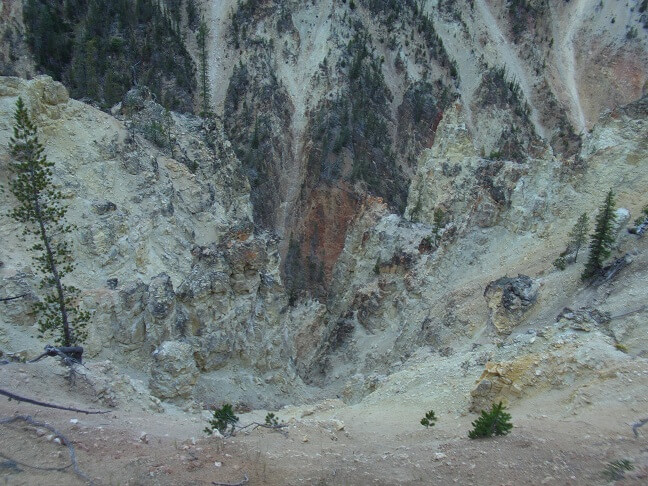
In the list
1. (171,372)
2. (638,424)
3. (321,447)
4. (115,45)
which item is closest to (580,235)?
(638,424)

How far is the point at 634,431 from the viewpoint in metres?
10.6

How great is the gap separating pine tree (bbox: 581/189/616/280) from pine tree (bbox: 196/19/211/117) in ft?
133

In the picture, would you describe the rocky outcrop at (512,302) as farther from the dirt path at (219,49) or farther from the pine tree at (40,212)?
the dirt path at (219,49)

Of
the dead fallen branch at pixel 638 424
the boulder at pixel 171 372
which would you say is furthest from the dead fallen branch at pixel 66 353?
the dead fallen branch at pixel 638 424

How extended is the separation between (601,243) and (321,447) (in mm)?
15889

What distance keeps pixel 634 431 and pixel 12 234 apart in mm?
23852

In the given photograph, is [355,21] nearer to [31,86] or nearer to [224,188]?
[224,188]

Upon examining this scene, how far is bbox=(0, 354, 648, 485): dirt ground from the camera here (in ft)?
29.5

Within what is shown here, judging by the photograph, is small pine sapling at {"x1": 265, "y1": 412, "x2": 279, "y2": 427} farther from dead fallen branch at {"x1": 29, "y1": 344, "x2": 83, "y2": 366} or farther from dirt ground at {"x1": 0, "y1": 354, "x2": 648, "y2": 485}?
dead fallen branch at {"x1": 29, "y1": 344, "x2": 83, "y2": 366}

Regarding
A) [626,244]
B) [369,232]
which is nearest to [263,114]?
[369,232]

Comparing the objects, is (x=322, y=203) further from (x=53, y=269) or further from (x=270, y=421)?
(x=270, y=421)

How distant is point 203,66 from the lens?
58438mm

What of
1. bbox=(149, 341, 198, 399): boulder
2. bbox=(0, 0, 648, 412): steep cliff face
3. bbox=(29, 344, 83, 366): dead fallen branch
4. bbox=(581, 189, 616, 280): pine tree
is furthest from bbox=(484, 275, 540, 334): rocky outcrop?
bbox=(29, 344, 83, 366): dead fallen branch

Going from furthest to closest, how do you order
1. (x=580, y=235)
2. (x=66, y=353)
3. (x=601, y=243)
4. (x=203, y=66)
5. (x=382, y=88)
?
(x=382, y=88)
(x=203, y=66)
(x=580, y=235)
(x=601, y=243)
(x=66, y=353)
